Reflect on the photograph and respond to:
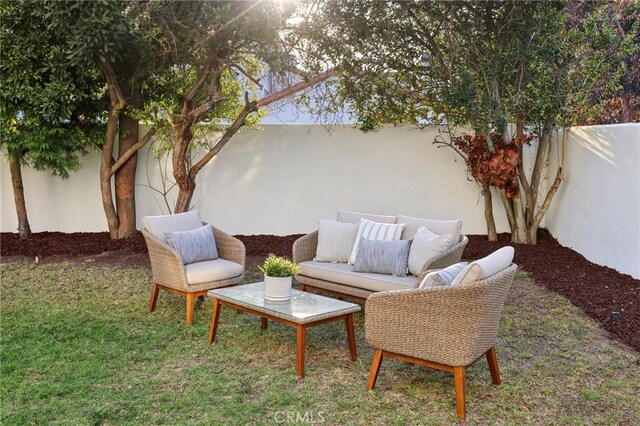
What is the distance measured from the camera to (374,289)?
463cm

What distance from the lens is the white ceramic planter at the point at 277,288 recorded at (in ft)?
13.3

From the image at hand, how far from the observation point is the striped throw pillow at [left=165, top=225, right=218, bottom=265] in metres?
5.11

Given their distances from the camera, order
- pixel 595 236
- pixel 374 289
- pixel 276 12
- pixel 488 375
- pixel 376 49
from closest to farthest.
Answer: pixel 488 375, pixel 374 289, pixel 276 12, pixel 595 236, pixel 376 49

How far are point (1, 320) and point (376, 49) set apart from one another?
16.2 ft

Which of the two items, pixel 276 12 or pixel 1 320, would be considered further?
pixel 276 12

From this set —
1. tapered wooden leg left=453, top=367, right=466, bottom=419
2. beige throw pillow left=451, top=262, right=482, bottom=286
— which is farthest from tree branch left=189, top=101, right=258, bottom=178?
tapered wooden leg left=453, top=367, right=466, bottom=419

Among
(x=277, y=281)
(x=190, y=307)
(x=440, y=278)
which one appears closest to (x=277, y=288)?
(x=277, y=281)

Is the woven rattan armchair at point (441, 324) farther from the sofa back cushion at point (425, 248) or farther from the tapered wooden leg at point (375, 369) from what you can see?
the sofa back cushion at point (425, 248)

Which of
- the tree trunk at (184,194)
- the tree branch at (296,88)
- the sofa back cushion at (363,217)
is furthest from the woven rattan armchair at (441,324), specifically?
the tree trunk at (184,194)

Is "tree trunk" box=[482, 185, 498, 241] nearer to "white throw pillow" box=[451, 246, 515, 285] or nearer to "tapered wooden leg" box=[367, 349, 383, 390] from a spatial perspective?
"white throw pillow" box=[451, 246, 515, 285]

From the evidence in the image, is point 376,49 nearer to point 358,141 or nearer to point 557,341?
point 358,141

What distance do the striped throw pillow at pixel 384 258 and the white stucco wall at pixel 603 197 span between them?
2438 mm

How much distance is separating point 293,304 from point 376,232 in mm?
1435

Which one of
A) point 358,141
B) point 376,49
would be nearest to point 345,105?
point 358,141
